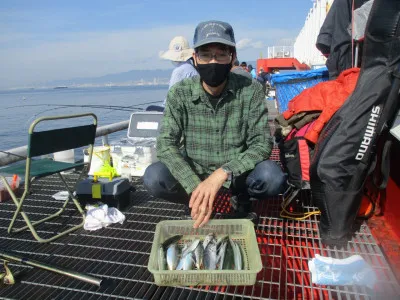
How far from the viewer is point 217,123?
2670 mm

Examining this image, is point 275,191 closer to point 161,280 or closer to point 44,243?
point 161,280

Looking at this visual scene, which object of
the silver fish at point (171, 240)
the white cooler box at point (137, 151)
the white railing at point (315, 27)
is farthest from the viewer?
the white railing at point (315, 27)

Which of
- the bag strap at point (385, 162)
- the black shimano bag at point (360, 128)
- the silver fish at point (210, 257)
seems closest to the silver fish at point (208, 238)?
the silver fish at point (210, 257)

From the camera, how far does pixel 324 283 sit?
1.96 metres

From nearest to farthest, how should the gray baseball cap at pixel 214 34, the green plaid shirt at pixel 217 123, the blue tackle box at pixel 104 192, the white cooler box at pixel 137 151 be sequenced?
the gray baseball cap at pixel 214 34
the green plaid shirt at pixel 217 123
the blue tackle box at pixel 104 192
the white cooler box at pixel 137 151

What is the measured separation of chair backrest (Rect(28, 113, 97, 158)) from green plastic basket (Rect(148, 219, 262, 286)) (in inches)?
46.8

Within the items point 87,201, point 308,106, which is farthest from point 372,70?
point 87,201

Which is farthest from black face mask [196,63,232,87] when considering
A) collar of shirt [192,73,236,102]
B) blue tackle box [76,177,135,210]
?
blue tackle box [76,177,135,210]

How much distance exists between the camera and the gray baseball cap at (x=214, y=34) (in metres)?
2.40

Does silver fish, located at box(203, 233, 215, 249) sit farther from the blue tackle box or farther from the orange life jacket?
the blue tackle box

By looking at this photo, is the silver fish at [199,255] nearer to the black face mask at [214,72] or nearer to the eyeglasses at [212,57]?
the black face mask at [214,72]

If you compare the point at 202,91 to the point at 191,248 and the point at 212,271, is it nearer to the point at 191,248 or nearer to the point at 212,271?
the point at 191,248

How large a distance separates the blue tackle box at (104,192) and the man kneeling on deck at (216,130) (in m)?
0.67

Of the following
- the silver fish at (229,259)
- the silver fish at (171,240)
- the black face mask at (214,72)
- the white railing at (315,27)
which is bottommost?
the silver fish at (229,259)
